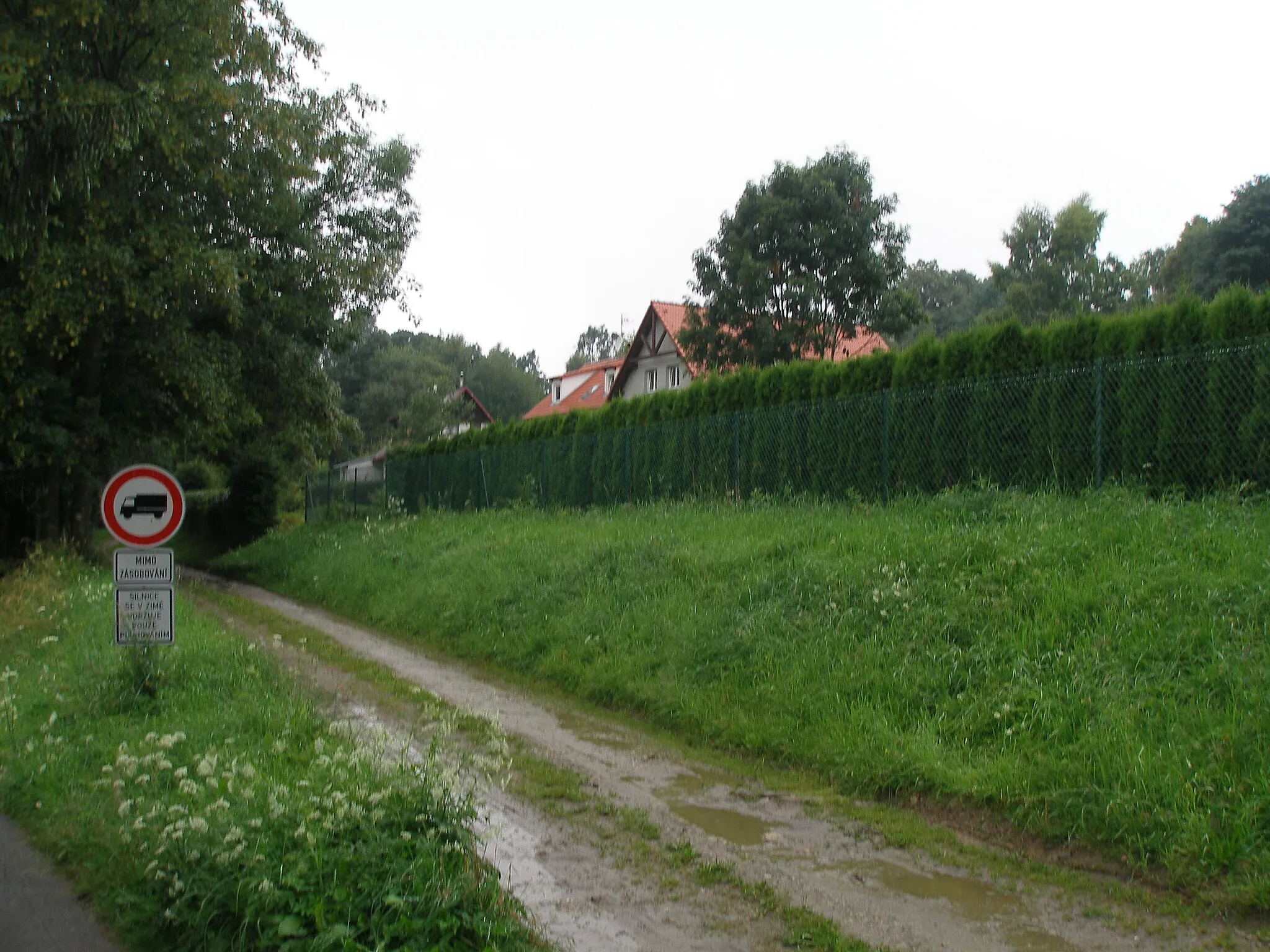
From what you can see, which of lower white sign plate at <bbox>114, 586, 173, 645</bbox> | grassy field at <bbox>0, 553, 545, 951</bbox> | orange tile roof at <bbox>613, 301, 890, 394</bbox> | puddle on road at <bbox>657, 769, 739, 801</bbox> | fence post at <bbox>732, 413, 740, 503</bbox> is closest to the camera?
grassy field at <bbox>0, 553, 545, 951</bbox>

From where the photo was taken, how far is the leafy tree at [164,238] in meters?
15.6

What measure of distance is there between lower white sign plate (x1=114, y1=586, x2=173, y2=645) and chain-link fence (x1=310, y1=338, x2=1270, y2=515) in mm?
8472

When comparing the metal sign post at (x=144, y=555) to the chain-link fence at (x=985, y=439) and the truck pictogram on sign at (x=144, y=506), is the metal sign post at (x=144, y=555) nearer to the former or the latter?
the truck pictogram on sign at (x=144, y=506)

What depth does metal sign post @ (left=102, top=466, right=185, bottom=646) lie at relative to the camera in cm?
740

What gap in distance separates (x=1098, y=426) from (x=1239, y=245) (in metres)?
33.1

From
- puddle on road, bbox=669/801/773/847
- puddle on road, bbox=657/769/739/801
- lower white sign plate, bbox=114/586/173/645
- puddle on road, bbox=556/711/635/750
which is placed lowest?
puddle on road, bbox=556/711/635/750

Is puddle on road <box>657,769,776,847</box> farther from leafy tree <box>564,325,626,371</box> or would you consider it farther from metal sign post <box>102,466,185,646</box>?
leafy tree <box>564,325,626,371</box>

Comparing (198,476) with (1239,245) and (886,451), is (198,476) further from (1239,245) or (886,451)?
(1239,245)

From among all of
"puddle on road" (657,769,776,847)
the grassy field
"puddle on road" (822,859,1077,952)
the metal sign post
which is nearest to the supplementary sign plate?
the metal sign post

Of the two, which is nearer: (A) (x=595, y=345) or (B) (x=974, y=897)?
(B) (x=974, y=897)

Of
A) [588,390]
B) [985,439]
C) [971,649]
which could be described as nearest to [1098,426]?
[985,439]

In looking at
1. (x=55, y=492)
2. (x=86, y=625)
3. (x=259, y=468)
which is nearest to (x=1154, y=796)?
(x=86, y=625)

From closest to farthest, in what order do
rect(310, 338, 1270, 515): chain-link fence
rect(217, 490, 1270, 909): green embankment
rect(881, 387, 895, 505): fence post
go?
rect(217, 490, 1270, 909): green embankment < rect(310, 338, 1270, 515): chain-link fence < rect(881, 387, 895, 505): fence post

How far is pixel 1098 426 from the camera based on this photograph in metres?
10.3
